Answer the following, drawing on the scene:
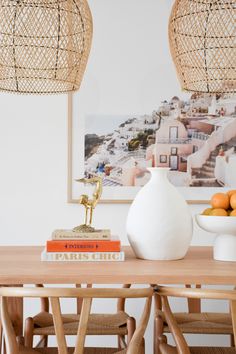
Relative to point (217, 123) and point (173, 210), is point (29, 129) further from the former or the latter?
point (173, 210)

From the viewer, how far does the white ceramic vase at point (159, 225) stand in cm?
236

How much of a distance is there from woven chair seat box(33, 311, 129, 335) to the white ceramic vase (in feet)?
1.34

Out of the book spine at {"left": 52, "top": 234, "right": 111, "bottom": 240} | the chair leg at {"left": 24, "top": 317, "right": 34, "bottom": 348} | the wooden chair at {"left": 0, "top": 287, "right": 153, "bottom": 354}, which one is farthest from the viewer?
the chair leg at {"left": 24, "top": 317, "right": 34, "bottom": 348}

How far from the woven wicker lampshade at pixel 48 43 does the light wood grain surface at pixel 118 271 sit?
26.9 inches

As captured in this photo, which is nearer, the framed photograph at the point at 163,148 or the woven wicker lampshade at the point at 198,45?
the woven wicker lampshade at the point at 198,45

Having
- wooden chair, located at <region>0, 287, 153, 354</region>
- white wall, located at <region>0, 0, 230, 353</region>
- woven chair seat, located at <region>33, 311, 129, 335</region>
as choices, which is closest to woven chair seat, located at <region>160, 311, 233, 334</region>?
woven chair seat, located at <region>33, 311, 129, 335</region>

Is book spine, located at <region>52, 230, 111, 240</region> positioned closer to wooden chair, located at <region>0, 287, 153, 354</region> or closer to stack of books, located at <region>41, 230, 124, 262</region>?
stack of books, located at <region>41, 230, 124, 262</region>

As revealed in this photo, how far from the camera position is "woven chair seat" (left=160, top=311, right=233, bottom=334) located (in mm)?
2641

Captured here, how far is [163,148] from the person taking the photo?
3.78 m

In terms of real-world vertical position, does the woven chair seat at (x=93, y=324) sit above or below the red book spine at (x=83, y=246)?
below

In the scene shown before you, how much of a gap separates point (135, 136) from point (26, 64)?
1.53 metres

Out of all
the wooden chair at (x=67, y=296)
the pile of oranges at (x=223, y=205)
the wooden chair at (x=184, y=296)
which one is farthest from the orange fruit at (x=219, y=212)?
the wooden chair at (x=67, y=296)

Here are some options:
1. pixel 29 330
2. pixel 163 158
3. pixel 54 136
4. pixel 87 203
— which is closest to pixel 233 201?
pixel 87 203

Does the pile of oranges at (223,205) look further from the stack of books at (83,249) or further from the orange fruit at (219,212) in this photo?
the stack of books at (83,249)
